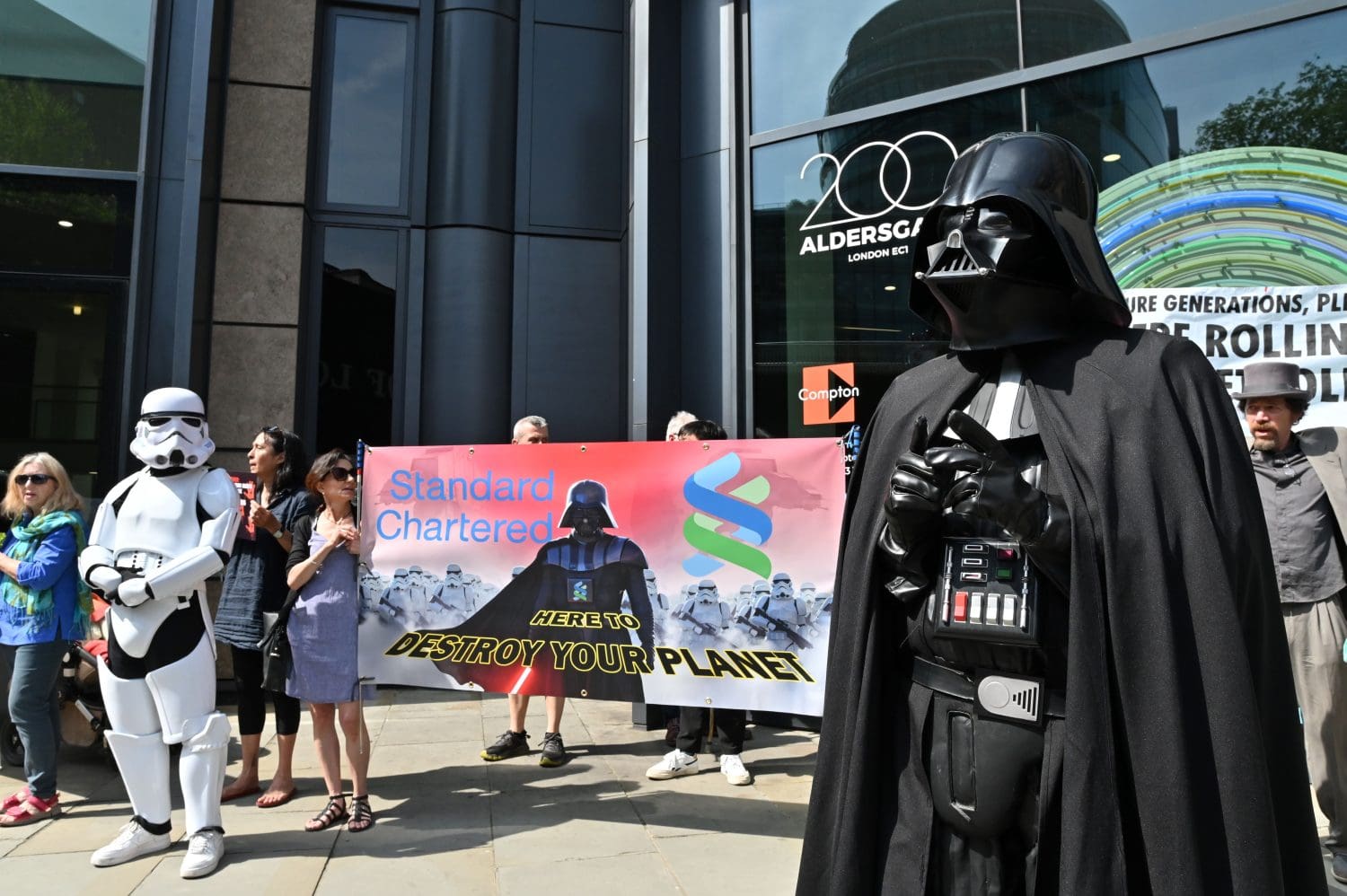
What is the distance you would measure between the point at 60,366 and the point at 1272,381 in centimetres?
835

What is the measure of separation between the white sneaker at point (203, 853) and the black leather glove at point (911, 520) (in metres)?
3.53

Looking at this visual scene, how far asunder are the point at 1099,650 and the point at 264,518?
459 centimetres

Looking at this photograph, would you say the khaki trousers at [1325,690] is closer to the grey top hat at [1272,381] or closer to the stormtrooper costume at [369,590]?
the grey top hat at [1272,381]

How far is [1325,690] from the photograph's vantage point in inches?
161

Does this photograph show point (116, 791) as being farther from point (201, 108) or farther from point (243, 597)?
point (201, 108)

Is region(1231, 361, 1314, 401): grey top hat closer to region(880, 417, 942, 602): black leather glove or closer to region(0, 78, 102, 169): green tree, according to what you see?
region(880, 417, 942, 602): black leather glove

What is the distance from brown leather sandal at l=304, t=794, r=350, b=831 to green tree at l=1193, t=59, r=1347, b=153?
20.5 feet

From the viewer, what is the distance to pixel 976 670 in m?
1.87

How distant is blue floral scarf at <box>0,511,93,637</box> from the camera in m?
4.83

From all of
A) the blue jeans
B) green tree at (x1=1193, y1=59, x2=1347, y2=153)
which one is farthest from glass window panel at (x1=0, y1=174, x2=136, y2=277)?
green tree at (x1=1193, y1=59, x2=1347, y2=153)

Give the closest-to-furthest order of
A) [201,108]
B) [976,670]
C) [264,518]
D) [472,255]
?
[976,670] < [264,518] < [201,108] < [472,255]

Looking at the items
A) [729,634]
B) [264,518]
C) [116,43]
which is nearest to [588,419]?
[264,518]

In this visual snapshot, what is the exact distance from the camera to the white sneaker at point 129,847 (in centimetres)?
412

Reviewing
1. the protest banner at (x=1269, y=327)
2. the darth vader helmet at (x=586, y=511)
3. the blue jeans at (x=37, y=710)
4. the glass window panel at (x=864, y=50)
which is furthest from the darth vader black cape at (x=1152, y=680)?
the glass window panel at (x=864, y=50)
